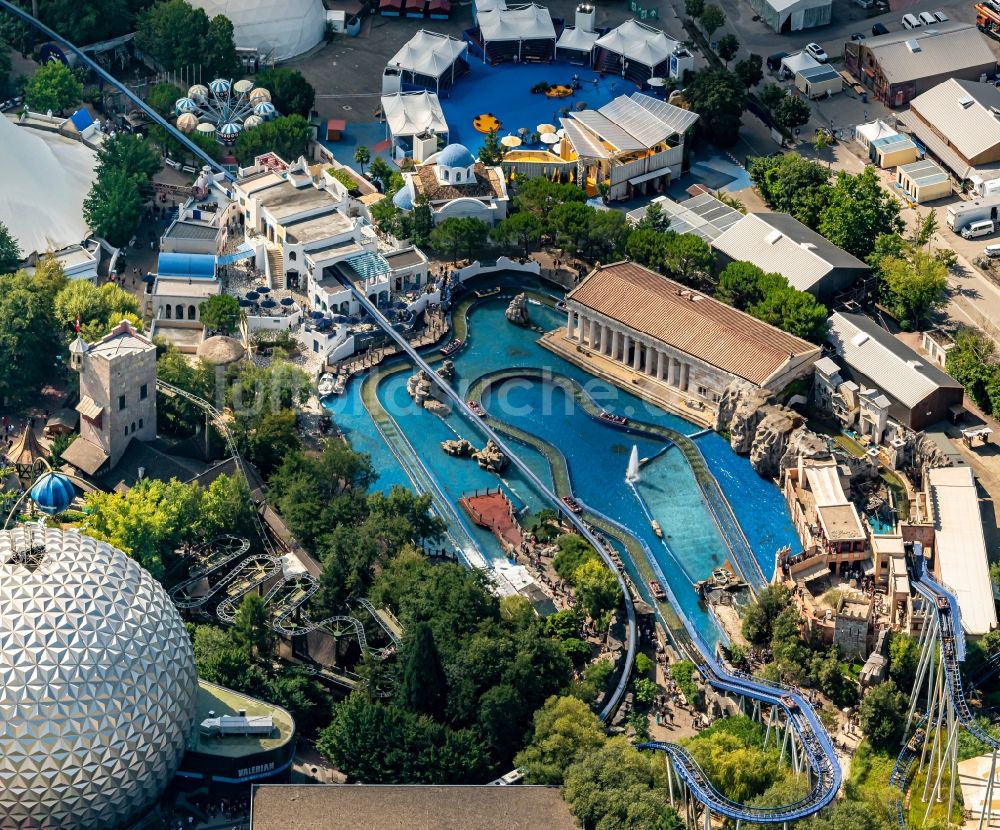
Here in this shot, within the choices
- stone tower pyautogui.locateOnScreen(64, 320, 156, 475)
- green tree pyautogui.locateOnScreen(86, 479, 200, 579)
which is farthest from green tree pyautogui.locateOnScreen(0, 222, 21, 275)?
green tree pyautogui.locateOnScreen(86, 479, 200, 579)

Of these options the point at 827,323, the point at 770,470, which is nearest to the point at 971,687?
the point at 770,470

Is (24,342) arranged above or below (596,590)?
above

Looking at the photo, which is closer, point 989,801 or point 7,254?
point 989,801

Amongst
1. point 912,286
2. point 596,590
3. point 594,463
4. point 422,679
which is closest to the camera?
point 422,679

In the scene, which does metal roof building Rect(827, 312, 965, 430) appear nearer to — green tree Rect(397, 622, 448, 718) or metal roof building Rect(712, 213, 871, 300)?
metal roof building Rect(712, 213, 871, 300)

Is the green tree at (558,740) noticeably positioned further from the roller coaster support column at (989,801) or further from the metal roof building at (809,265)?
the metal roof building at (809,265)

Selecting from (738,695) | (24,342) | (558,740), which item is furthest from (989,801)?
(24,342)

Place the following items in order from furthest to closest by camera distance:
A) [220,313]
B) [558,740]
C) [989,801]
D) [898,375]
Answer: [220,313], [898,375], [989,801], [558,740]

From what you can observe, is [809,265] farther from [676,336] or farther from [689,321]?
[676,336]
